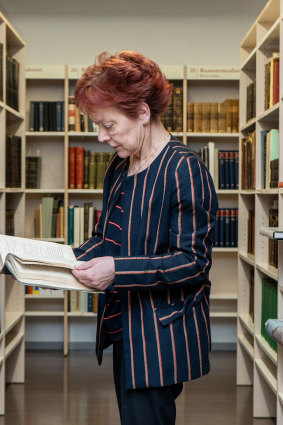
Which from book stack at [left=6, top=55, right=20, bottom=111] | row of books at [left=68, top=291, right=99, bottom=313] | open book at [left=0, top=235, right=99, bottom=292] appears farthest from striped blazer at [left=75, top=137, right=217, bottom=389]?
row of books at [left=68, top=291, right=99, bottom=313]

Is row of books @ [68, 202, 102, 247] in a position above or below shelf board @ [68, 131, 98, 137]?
below

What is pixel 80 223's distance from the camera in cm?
460

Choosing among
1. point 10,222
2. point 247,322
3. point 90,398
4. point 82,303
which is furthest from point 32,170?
point 247,322

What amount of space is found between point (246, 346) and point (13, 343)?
139cm

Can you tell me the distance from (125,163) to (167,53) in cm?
342

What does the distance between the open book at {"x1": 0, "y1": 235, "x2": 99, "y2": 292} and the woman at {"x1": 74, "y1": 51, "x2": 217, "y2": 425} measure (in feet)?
0.15

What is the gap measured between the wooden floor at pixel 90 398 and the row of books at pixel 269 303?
54 cm

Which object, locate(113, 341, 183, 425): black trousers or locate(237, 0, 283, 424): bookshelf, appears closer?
locate(113, 341, 183, 425): black trousers

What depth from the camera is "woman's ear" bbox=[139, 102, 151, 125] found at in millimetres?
1482

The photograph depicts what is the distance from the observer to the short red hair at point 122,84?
1430 millimetres

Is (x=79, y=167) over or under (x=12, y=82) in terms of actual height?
under

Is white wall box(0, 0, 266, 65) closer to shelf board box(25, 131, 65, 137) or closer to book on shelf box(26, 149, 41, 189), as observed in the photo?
shelf board box(25, 131, 65, 137)

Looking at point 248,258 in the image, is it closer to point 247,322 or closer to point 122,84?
point 247,322

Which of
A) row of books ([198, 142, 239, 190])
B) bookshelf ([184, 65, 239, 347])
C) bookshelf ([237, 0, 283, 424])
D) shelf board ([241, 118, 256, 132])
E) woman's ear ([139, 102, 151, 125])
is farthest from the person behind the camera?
bookshelf ([184, 65, 239, 347])
